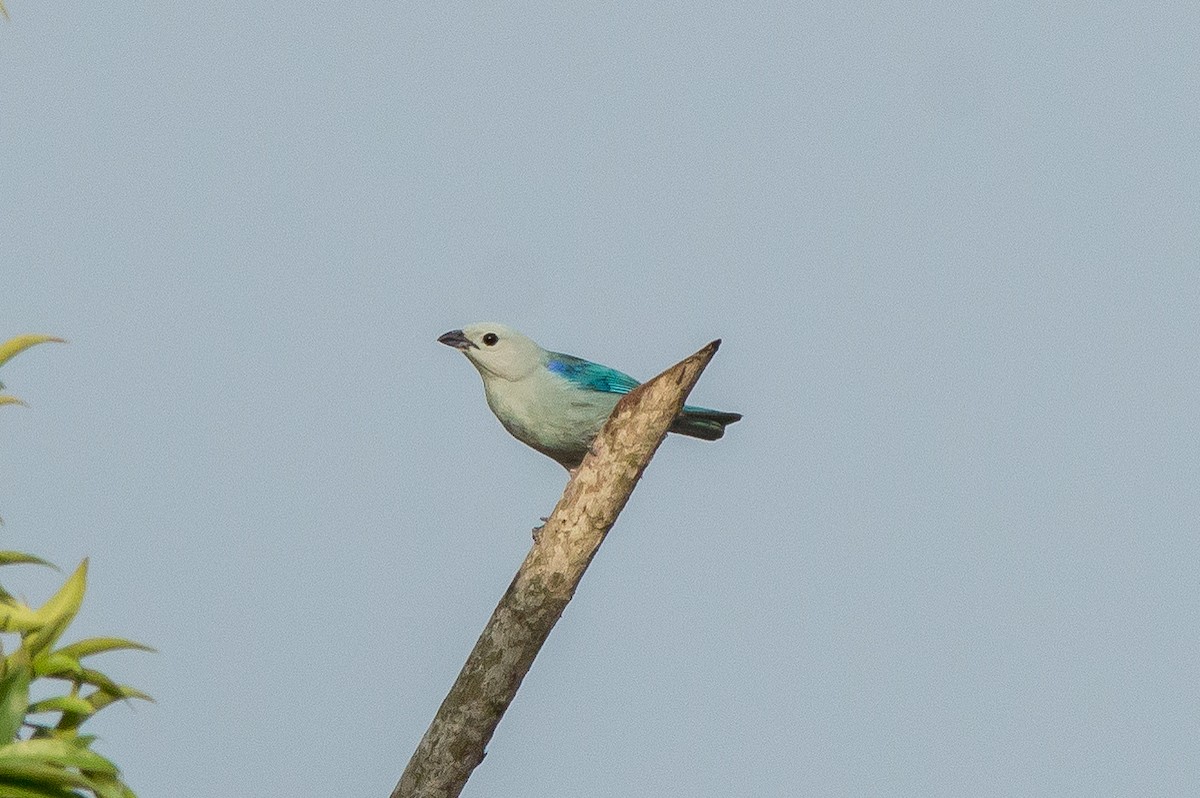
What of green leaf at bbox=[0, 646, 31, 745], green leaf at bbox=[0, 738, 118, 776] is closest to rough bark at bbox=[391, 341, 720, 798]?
green leaf at bbox=[0, 738, 118, 776]

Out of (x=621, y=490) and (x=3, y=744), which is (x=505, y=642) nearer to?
(x=621, y=490)

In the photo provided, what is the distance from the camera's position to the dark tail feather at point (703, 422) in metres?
8.79

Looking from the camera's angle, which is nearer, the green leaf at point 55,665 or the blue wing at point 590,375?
the green leaf at point 55,665

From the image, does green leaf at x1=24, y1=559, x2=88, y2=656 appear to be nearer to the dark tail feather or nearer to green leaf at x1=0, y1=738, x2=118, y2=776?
green leaf at x1=0, y1=738, x2=118, y2=776

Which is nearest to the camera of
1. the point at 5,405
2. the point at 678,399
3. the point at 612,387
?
the point at 5,405

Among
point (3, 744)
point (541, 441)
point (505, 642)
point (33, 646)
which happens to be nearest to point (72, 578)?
point (33, 646)

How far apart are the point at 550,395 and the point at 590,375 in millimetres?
359

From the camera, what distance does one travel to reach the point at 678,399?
6.55 metres

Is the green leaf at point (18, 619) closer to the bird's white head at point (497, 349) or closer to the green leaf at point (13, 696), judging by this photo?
the green leaf at point (13, 696)

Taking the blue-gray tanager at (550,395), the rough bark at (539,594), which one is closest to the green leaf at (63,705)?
Answer: the rough bark at (539,594)

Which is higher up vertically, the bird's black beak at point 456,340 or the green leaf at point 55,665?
the bird's black beak at point 456,340

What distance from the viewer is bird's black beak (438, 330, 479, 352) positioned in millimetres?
9641

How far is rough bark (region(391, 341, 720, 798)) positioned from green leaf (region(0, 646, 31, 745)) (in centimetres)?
294

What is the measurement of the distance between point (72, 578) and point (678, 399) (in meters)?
3.14
